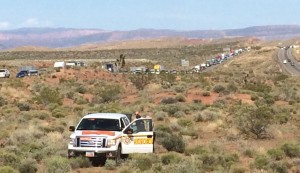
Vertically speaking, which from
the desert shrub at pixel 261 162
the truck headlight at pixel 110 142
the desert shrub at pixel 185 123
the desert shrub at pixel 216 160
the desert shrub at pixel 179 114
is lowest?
the desert shrub at pixel 179 114

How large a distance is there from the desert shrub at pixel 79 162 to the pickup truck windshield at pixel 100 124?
1.28 meters

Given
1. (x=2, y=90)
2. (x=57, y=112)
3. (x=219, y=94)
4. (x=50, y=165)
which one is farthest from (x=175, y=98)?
(x=50, y=165)

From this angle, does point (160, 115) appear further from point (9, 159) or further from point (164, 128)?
point (9, 159)

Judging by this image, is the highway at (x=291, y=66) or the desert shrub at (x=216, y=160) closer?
the desert shrub at (x=216, y=160)

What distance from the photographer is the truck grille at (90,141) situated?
54.9 ft

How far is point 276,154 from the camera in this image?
18.9 metres

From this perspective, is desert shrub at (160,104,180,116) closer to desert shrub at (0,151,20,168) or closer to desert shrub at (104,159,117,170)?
A: desert shrub at (0,151,20,168)

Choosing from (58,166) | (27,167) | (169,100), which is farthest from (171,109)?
(58,166)

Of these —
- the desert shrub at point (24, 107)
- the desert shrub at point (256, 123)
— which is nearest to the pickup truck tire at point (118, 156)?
the desert shrub at point (256, 123)

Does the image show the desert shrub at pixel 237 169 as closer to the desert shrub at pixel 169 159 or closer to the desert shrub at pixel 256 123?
the desert shrub at pixel 169 159

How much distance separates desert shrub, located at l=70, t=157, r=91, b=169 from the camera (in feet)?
53.8

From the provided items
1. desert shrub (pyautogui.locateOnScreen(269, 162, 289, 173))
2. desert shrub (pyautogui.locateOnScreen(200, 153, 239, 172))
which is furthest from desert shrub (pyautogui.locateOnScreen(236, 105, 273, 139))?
desert shrub (pyautogui.locateOnScreen(269, 162, 289, 173))

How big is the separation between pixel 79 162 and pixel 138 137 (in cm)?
231

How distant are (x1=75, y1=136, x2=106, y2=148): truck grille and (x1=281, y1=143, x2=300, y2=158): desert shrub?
23.2 ft
